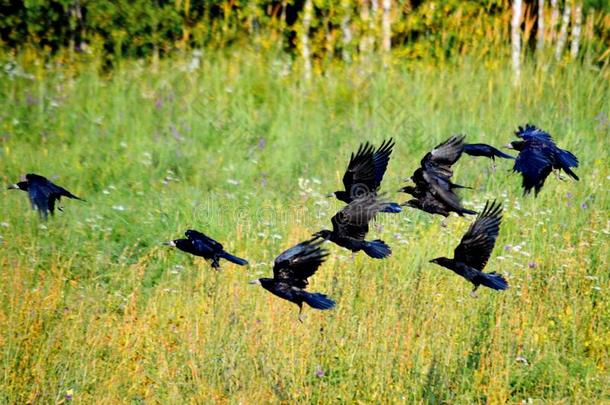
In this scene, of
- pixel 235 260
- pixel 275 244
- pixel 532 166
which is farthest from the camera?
pixel 275 244

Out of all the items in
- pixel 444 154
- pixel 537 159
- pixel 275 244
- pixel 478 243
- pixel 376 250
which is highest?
pixel 537 159

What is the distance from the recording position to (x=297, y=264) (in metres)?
4.61

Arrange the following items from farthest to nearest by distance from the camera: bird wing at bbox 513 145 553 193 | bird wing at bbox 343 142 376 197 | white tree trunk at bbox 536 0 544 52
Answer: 1. white tree trunk at bbox 536 0 544 52
2. bird wing at bbox 343 142 376 197
3. bird wing at bbox 513 145 553 193

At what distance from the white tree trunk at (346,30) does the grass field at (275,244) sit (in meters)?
0.35

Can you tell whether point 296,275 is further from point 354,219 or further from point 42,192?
point 42,192

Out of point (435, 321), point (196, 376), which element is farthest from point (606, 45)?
point (196, 376)

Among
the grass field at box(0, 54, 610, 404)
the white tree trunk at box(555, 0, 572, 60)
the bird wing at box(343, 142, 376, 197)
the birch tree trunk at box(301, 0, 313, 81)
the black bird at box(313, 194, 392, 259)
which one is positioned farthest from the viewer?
the birch tree trunk at box(301, 0, 313, 81)

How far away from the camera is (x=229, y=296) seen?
212 inches

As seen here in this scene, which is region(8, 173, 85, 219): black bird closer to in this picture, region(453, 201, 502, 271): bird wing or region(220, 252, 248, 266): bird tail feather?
region(220, 252, 248, 266): bird tail feather

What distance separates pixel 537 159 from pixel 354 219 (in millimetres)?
995

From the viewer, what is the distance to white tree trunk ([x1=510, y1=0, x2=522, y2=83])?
8.96m

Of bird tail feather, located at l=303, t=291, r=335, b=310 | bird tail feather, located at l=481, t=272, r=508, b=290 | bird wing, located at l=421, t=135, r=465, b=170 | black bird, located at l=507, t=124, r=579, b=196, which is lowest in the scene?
bird tail feather, located at l=481, t=272, r=508, b=290

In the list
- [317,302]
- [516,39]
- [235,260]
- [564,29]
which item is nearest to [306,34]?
[516,39]

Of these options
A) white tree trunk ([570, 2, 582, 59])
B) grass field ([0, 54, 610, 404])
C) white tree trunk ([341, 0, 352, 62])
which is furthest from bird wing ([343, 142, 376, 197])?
white tree trunk ([570, 2, 582, 59])
